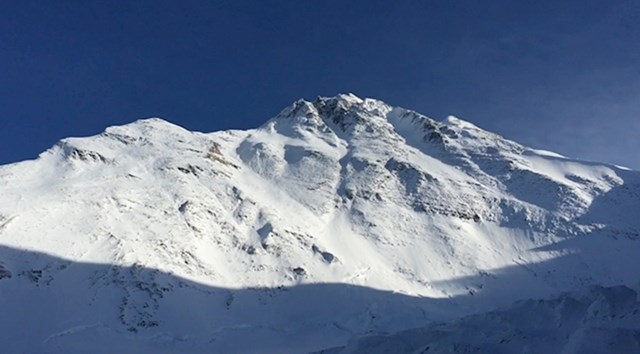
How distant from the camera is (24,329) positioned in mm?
60500

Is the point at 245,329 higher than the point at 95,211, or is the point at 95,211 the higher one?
the point at 95,211

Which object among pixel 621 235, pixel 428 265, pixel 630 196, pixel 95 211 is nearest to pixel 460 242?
pixel 428 265

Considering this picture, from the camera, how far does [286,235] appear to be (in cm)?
8562

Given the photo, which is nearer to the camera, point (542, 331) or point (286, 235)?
point (542, 331)

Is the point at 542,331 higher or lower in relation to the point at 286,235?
lower

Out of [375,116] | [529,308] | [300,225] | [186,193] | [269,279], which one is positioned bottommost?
[529,308]

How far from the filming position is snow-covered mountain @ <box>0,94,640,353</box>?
218ft

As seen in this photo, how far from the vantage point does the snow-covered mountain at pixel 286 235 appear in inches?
2613

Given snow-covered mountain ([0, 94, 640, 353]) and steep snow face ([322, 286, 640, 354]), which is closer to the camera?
steep snow face ([322, 286, 640, 354])

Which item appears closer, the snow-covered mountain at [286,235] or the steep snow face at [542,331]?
the steep snow face at [542,331]

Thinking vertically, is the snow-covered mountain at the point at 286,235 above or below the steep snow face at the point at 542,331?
above

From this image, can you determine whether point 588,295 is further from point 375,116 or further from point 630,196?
point 375,116

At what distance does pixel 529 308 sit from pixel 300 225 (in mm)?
39045

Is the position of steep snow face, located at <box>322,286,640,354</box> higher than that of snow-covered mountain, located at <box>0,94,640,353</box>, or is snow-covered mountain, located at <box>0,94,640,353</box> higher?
snow-covered mountain, located at <box>0,94,640,353</box>
